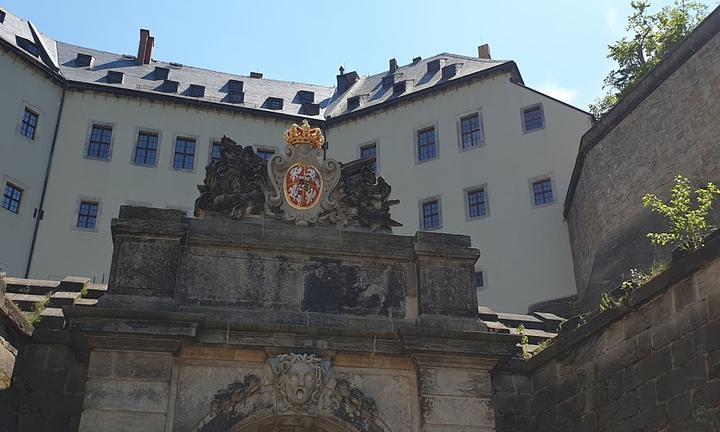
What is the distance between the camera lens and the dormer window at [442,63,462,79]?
35844 millimetres

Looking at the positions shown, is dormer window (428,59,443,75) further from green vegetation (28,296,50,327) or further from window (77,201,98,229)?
green vegetation (28,296,50,327)

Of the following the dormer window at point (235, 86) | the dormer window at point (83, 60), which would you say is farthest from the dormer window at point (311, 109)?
the dormer window at point (83, 60)

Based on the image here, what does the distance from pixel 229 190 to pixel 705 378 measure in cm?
701

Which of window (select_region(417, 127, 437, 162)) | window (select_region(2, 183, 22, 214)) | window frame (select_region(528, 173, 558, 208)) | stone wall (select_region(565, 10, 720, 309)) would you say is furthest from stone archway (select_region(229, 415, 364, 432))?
window (select_region(417, 127, 437, 162))

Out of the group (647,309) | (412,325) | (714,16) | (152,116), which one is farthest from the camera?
(152,116)

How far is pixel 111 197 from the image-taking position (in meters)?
33.3

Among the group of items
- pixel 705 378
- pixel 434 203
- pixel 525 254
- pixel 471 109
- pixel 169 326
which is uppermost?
pixel 471 109

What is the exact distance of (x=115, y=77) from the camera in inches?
1417

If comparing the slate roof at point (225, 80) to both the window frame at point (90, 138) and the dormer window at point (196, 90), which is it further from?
the window frame at point (90, 138)

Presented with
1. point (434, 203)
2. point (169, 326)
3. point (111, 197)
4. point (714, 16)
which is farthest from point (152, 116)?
point (169, 326)

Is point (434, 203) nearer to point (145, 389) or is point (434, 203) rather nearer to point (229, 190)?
point (229, 190)

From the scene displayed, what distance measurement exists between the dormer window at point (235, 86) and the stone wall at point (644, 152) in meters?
18.3

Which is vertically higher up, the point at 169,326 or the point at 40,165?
the point at 40,165

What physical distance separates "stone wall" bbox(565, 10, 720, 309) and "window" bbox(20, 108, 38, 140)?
72.5ft
